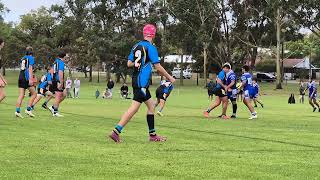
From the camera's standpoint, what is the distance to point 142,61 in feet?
35.4

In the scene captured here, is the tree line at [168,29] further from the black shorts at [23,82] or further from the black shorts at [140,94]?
the black shorts at [140,94]

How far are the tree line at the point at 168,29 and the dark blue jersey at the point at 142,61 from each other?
55200mm

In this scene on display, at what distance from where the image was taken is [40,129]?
1295cm

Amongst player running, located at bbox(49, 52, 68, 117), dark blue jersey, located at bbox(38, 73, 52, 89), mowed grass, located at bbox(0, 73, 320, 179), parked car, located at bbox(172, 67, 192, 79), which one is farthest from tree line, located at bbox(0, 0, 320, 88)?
mowed grass, located at bbox(0, 73, 320, 179)

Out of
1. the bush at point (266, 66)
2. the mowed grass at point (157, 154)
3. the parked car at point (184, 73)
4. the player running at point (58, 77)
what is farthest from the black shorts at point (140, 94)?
the bush at point (266, 66)

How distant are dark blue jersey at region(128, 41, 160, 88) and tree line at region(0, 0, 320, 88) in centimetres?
5520

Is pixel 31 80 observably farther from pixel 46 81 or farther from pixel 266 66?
pixel 266 66

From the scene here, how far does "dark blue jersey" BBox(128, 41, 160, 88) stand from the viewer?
10.8 m

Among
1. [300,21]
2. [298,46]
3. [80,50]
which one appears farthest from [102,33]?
[298,46]

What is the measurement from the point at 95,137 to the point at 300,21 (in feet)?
180

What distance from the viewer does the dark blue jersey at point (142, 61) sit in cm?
1077

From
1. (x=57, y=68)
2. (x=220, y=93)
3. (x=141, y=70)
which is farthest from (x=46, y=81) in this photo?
(x=141, y=70)

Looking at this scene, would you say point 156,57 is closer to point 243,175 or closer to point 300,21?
point 243,175

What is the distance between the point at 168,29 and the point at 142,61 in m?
67.8
